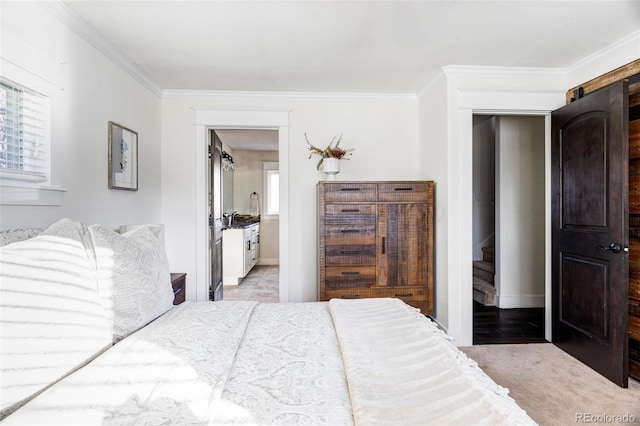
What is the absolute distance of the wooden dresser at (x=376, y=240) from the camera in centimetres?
314

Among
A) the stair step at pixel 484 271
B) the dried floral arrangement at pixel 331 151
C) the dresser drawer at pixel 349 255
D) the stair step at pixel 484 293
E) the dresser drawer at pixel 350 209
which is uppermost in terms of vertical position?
the dried floral arrangement at pixel 331 151

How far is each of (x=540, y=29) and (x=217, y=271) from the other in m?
3.76

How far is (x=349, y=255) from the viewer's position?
10.3ft

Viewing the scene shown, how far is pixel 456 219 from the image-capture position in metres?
2.96

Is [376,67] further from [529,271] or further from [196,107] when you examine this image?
[529,271]

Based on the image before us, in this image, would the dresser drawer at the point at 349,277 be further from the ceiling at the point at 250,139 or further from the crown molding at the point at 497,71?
the ceiling at the point at 250,139

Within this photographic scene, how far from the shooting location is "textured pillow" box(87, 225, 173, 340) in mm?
1330

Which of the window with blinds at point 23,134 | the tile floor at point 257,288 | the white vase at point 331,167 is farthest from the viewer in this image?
the tile floor at point 257,288

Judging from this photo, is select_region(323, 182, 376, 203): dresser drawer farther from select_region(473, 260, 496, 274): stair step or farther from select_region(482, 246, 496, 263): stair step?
select_region(482, 246, 496, 263): stair step

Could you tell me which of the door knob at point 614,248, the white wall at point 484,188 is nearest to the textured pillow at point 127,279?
the door knob at point 614,248

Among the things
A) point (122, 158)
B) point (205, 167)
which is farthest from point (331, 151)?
point (122, 158)

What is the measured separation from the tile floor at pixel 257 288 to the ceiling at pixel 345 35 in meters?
2.73

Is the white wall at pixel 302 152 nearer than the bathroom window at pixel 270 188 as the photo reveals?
Yes

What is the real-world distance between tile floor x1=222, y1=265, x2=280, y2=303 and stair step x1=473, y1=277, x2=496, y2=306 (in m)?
2.63
